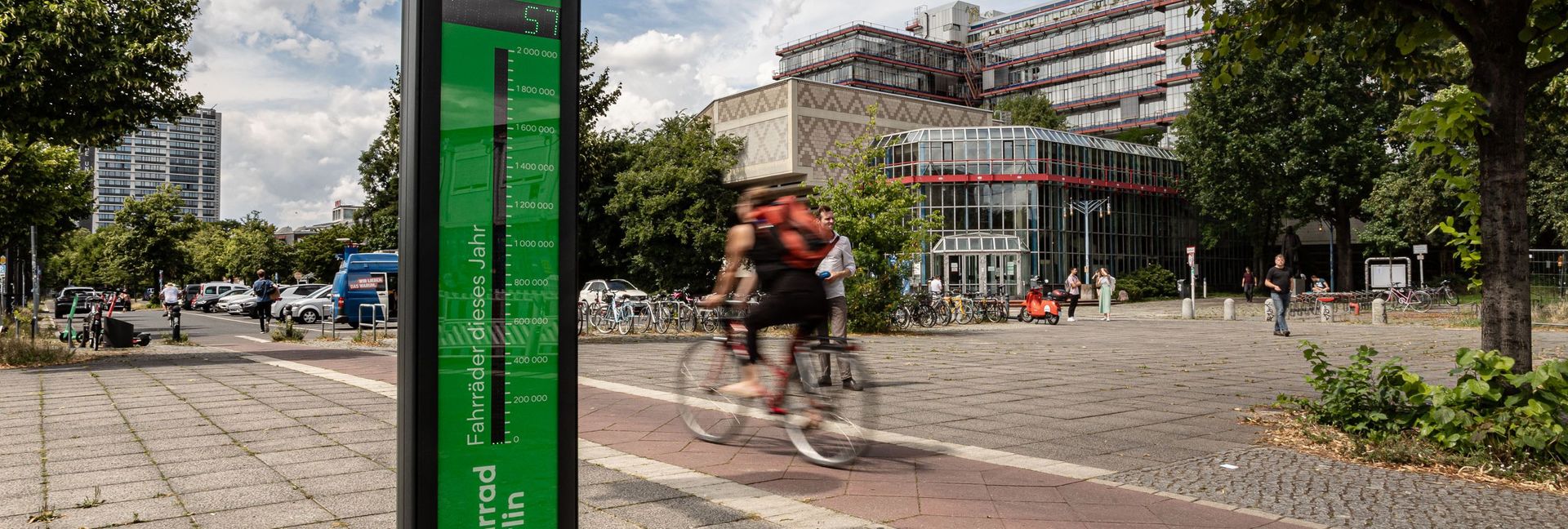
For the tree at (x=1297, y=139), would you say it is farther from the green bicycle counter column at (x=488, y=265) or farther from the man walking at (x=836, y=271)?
the green bicycle counter column at (x=488, y=265)

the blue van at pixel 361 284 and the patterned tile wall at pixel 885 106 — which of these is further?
the patterned tile wall at pixel 885 106

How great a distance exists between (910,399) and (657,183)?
101 feet

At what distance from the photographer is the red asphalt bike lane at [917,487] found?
402 centimetres

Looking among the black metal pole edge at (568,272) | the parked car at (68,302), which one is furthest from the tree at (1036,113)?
the black metal pole edge at (568,272)

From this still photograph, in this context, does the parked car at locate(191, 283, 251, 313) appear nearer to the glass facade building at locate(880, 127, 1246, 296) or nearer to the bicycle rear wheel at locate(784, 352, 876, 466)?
the glass facade building at locate(880, 127, 1246, 296)

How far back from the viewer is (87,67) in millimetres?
12289

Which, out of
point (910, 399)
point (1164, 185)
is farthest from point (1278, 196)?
point (910, 399)

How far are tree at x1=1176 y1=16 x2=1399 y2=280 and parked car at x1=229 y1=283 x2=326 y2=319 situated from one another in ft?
120

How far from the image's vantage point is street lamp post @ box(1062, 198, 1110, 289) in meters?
47.8

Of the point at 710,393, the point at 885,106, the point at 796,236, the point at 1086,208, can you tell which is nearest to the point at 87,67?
the point at 710,393

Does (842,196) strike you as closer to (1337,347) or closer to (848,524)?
(1337,347)

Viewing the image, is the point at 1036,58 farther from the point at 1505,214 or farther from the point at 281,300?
the point at 1505,214

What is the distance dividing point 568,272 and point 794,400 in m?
3.26

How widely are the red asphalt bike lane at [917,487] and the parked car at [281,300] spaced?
104ft
